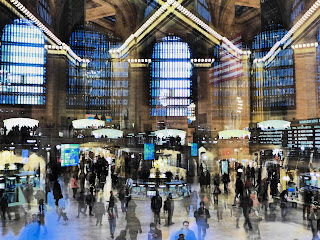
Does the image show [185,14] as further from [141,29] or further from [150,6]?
[141,29]

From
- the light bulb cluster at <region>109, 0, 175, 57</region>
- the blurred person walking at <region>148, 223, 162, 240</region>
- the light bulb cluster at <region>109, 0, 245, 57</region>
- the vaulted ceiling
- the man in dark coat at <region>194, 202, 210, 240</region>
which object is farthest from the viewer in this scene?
the vaulted ceiling

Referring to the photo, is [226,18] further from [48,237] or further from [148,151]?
[48,237]

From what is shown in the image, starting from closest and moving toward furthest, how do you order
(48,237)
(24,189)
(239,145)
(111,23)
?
(48,237), (24,189), (239,145), (111,23)

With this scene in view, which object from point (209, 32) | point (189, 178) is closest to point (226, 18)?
point (209, 32)

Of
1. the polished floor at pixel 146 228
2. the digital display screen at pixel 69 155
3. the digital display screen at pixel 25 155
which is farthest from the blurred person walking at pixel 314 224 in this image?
the digital display screen at pixel 25 155

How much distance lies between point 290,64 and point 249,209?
1620 inches

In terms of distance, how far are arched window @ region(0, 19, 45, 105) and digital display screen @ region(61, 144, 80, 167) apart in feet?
104

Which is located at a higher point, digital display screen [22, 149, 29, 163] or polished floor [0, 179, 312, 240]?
digital display screen [22, 149, 29, 163]

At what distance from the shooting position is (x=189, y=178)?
23000mm

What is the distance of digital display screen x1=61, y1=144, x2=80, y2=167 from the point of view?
17156 millimetres

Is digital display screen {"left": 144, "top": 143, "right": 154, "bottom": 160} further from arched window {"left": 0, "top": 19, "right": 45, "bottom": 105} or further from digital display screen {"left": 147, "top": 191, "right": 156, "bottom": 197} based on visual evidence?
arched window {"left": 0, "top": 19, "right": 45, "bottom": 105}

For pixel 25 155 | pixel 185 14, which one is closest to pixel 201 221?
pixel 25 155

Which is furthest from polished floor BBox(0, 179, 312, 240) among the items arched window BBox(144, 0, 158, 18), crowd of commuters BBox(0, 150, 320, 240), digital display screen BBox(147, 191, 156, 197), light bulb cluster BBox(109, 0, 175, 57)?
arched window BBox(144, 0, 158, 18)

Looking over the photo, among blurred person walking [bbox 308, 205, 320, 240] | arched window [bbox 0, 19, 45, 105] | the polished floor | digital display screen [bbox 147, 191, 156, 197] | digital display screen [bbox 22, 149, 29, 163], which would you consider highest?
arched window [bbox 0, 19, 45, 105]
